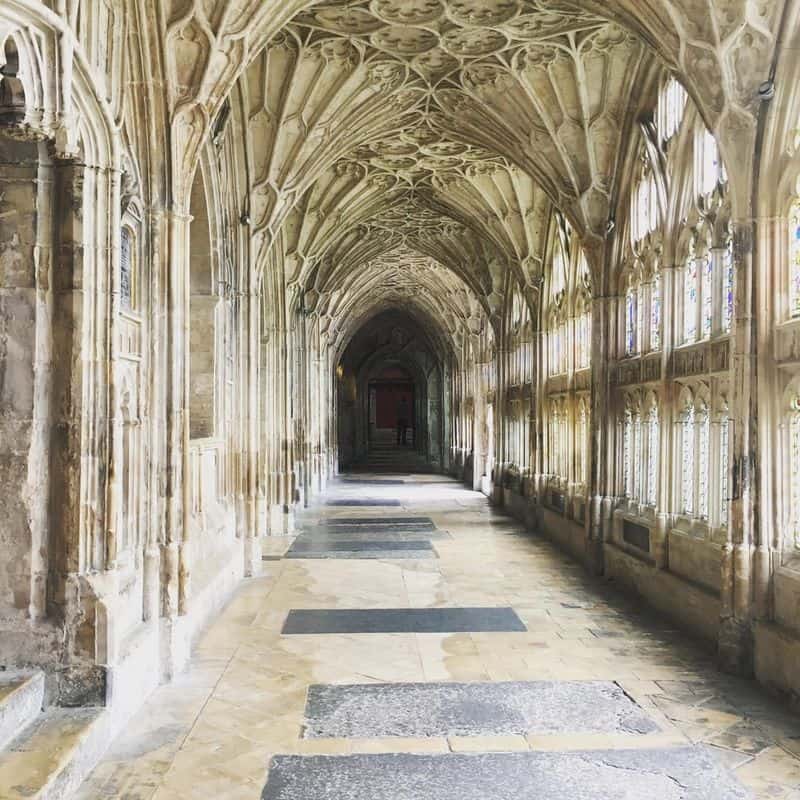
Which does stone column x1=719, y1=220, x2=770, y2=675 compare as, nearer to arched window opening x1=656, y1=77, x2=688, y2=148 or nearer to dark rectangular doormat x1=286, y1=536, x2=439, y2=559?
arched window opening x1=656, y1=77, x2=688, y2=148

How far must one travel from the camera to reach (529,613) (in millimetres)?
8609

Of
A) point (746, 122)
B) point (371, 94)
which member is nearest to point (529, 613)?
point (746, 122)

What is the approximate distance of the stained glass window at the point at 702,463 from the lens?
8.28m

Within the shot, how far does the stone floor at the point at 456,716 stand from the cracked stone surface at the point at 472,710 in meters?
0.02

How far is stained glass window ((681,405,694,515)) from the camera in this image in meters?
8.59

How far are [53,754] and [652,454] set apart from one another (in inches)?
298

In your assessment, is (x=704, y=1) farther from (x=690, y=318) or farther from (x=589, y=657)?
(x=589, y=657)

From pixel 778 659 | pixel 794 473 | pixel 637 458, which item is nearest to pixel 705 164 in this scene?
pixel 794 473

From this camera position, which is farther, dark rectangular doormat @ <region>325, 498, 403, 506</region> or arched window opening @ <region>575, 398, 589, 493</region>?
dark rectangular doormat @ <region>325, 498, 403, 506</region>

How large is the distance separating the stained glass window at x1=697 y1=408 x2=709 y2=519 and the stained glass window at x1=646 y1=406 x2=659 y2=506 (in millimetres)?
1297

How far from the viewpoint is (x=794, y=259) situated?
6598mm

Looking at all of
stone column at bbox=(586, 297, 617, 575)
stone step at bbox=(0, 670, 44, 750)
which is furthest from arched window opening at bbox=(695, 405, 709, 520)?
stone step at bbox=(0, 670, 44, 750)

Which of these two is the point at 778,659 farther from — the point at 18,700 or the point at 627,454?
the point at 18,700

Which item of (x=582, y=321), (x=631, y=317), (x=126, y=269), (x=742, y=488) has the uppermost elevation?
(x=582, y=321)
